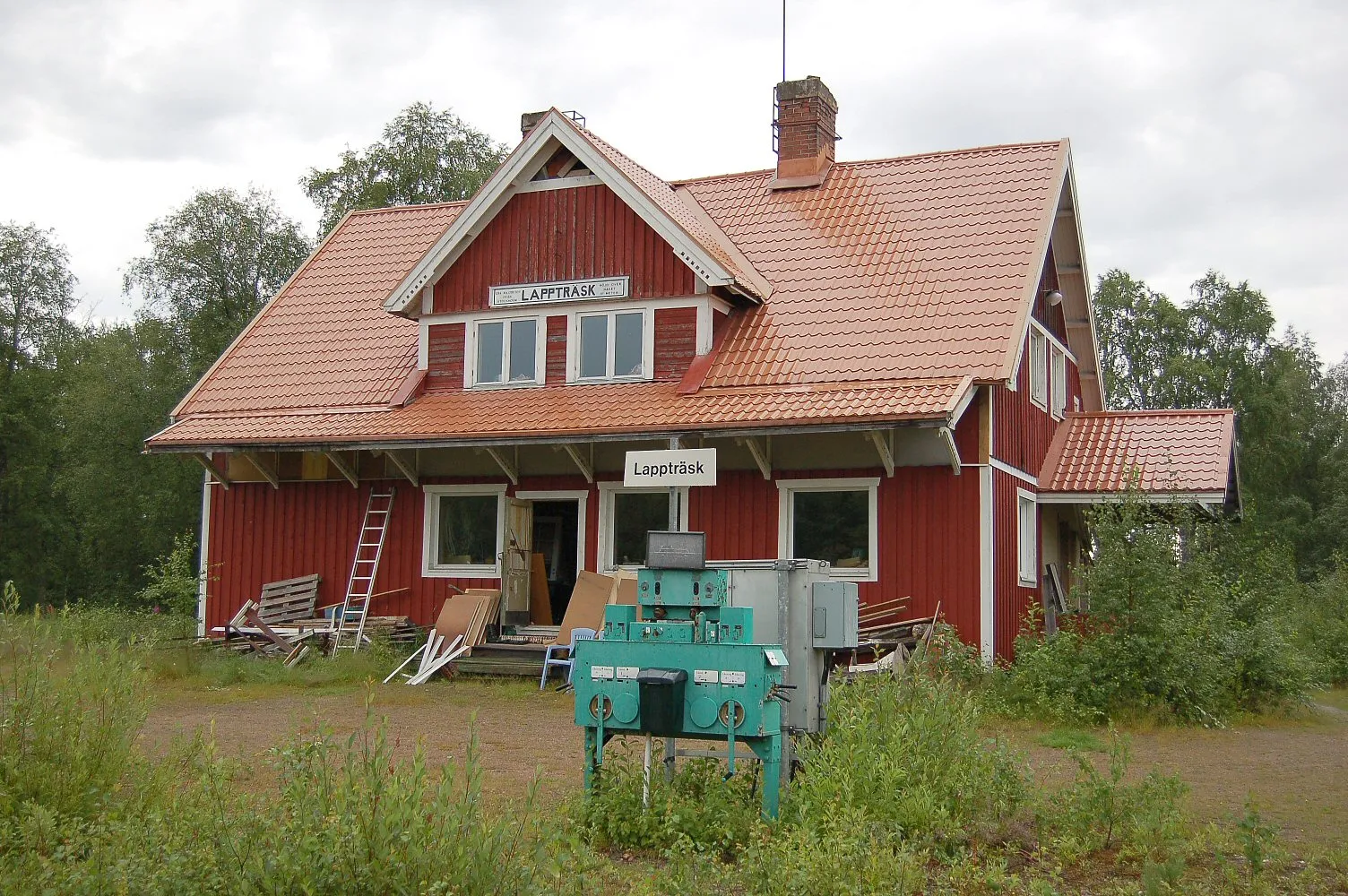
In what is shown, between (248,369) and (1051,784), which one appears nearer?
(1051,784)

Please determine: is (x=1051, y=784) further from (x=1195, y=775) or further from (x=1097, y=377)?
(x=1097, y=377)

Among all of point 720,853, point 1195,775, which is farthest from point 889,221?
point 720,853

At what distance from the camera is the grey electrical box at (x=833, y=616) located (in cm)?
896

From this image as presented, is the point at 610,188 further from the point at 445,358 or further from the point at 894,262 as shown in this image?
the point at 894,262

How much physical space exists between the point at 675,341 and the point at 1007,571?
5597 millimetres

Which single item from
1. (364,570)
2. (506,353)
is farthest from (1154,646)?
(364,570)

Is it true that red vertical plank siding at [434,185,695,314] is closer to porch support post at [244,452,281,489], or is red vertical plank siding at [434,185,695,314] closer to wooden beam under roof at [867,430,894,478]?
porch support post at [244,452,281,489]

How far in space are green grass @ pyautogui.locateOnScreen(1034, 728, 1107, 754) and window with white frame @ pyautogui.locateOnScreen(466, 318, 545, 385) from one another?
31.3 ft

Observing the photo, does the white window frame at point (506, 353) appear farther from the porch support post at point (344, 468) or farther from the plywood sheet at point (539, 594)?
the plywood sheet at point (539, 594)

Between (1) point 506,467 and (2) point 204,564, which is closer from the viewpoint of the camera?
(1) point 506,467

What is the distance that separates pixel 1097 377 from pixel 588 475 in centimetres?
1134

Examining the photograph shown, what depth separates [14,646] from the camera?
26.1ft

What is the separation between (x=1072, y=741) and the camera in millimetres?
12562

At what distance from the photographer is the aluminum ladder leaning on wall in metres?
19.0
